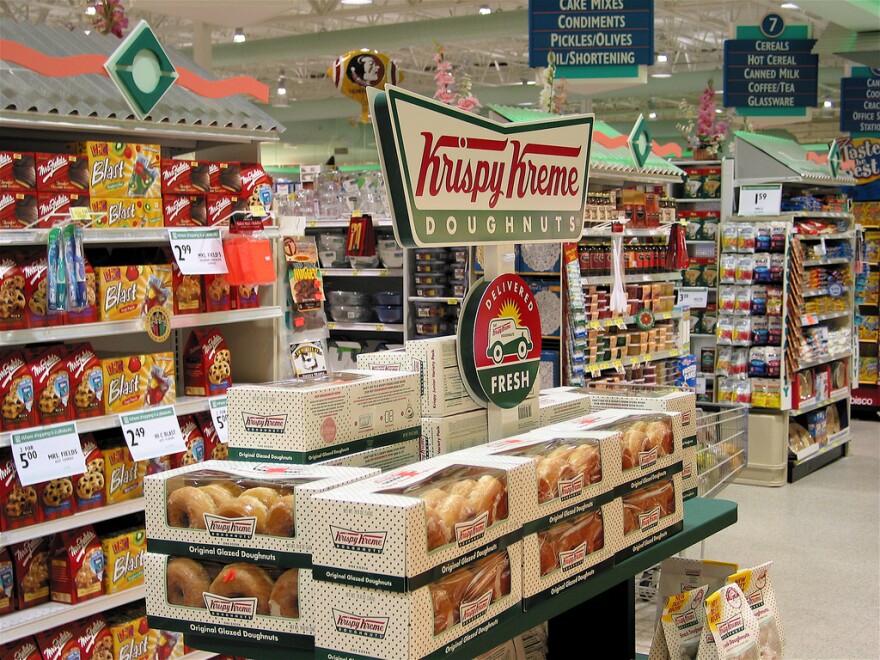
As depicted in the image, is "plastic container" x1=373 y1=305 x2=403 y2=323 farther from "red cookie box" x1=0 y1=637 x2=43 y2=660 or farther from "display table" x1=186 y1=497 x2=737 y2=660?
"display table" x1=186 y1=497 x2=737 y2=660

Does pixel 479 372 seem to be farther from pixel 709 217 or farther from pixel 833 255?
pixel 833 255

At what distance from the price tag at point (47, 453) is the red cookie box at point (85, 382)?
0.32 ft

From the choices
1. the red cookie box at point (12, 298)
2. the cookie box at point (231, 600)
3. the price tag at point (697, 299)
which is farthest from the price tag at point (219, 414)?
the price tag at point (697, 299)

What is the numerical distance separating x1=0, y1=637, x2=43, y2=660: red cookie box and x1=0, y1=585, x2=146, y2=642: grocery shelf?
0.20 ft

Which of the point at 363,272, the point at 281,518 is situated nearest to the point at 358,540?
the point at 281,518

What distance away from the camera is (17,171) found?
3.35m

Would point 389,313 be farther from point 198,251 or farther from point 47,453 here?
point 47,453

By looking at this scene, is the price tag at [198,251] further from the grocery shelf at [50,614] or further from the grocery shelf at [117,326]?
the grocery shelf at [50,614]

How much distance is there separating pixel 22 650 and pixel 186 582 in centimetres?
186

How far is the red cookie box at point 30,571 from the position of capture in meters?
3.49

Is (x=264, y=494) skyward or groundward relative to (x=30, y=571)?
skyward

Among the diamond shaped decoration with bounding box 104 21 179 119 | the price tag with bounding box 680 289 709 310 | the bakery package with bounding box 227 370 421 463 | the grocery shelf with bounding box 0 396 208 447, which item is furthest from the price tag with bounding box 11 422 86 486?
the price tag with bounding box 680 289 709 310

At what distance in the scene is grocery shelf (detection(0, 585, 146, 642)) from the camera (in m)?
3.36

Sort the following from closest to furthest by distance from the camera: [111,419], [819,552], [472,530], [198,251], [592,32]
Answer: [472,530]
[111,419]
[198,251]
[819,552]
[592,32]
